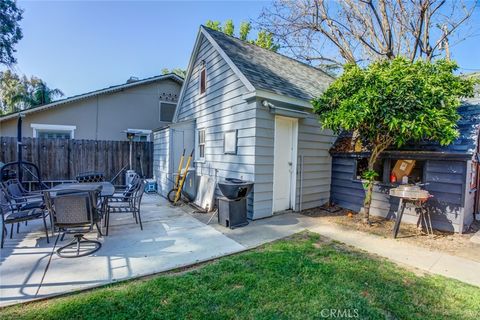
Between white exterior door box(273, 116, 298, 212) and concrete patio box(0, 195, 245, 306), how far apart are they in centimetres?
198

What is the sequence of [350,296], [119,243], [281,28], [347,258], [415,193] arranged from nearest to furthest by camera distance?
[350,296] < [347,258] < [119,243] < [415,193] < [281,28]

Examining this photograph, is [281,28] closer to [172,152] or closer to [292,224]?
[172,152]

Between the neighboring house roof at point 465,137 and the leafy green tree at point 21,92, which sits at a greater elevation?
the leafy green tree at point 21,92

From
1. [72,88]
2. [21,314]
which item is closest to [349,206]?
[21,314]

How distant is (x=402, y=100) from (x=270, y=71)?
11.0ft

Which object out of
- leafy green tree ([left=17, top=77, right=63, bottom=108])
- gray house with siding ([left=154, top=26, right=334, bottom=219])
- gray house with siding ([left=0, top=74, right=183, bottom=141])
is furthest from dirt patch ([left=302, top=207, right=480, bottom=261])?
leafy green tree ([left=17, top=77, right=63, bottom=108])

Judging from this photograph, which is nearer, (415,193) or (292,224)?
(415,193)

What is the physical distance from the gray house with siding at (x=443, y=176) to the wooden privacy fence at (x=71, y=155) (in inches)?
336

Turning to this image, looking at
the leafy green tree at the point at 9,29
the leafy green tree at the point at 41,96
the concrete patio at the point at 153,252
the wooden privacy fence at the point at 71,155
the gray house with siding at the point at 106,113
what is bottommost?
the concrete patio at the point at 153,252

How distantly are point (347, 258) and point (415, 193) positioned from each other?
1.96 metres

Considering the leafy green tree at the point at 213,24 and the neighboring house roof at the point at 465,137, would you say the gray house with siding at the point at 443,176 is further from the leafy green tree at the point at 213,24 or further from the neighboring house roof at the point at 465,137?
the leafy green tree at the point at 213,24

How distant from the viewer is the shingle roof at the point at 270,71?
230 inches

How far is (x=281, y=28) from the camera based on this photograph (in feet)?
39.2

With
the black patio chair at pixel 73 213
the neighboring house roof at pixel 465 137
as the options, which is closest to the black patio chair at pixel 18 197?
the black patio chair at pixel 73 213
